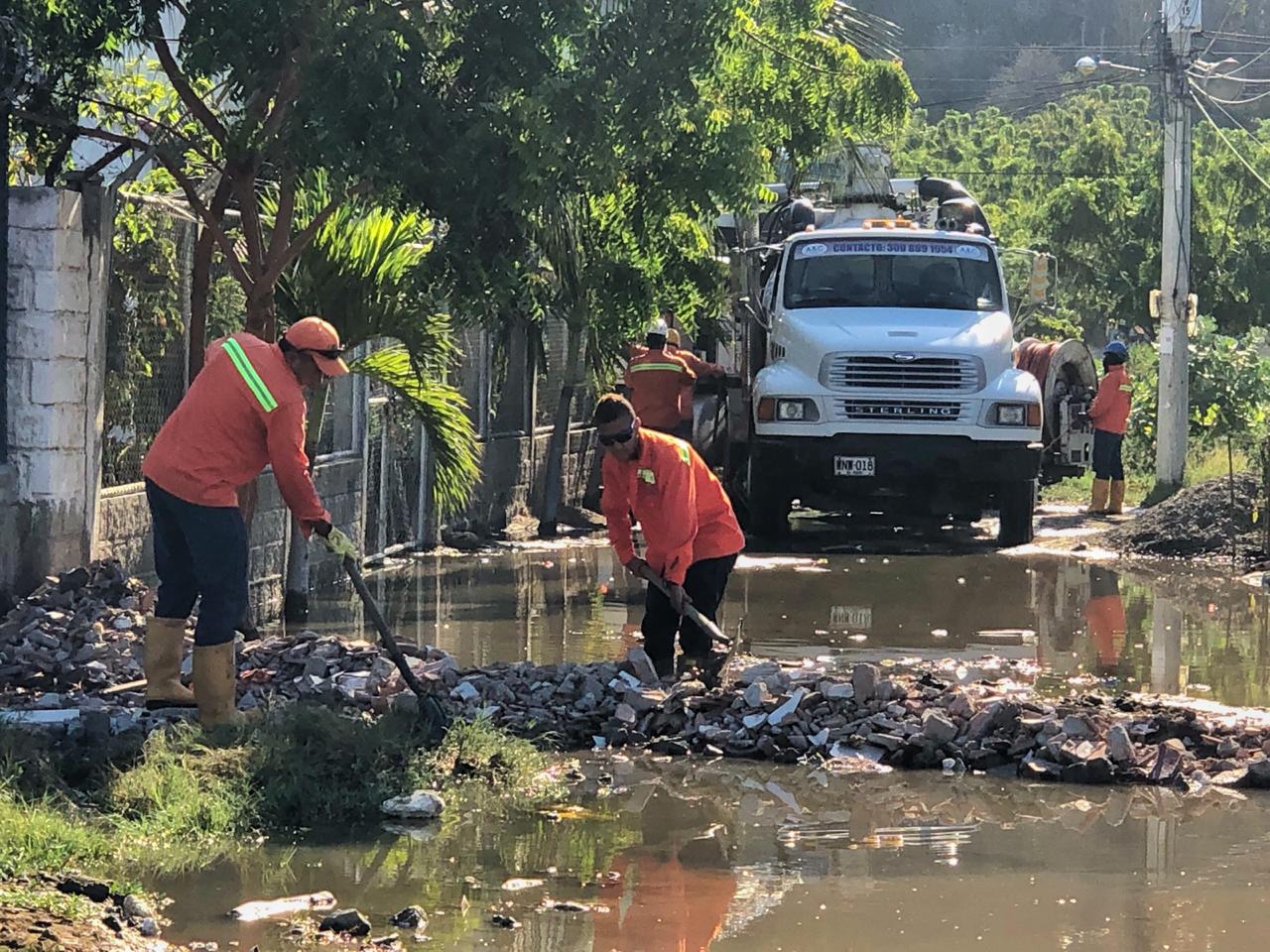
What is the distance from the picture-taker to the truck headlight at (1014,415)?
15.7 metres

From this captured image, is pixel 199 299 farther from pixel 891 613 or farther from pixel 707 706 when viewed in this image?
pixel 891 613

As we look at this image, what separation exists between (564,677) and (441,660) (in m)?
0.69

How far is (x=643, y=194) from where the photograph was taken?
10.1 meters

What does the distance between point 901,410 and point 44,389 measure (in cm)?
812

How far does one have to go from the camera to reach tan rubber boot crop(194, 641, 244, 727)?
24.7 feet

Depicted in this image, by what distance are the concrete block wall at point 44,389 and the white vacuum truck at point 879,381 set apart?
7419 millimetres

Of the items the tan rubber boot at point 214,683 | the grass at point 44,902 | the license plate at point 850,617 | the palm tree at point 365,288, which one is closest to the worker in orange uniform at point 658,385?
the license plate at point 850,617

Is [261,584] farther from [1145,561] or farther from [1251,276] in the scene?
[1251,276]

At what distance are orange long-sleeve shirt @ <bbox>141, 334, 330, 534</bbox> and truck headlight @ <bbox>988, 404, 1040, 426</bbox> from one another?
9.28m

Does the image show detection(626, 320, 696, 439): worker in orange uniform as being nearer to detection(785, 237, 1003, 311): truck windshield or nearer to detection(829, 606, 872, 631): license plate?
detection(785, 237, 1003, 311): truck windshield

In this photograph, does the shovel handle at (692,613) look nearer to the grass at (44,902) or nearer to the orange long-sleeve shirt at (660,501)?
the orange long-sleeve shirt at (660,501)

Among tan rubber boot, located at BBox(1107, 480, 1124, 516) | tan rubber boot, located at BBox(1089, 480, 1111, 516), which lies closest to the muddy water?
tan rubber boot, located at BBox(1107, 480, 1124, 516)

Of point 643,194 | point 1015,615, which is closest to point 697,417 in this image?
point 1015,615

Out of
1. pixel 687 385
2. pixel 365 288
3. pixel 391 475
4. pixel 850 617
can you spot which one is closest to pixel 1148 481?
pixel 687 385
